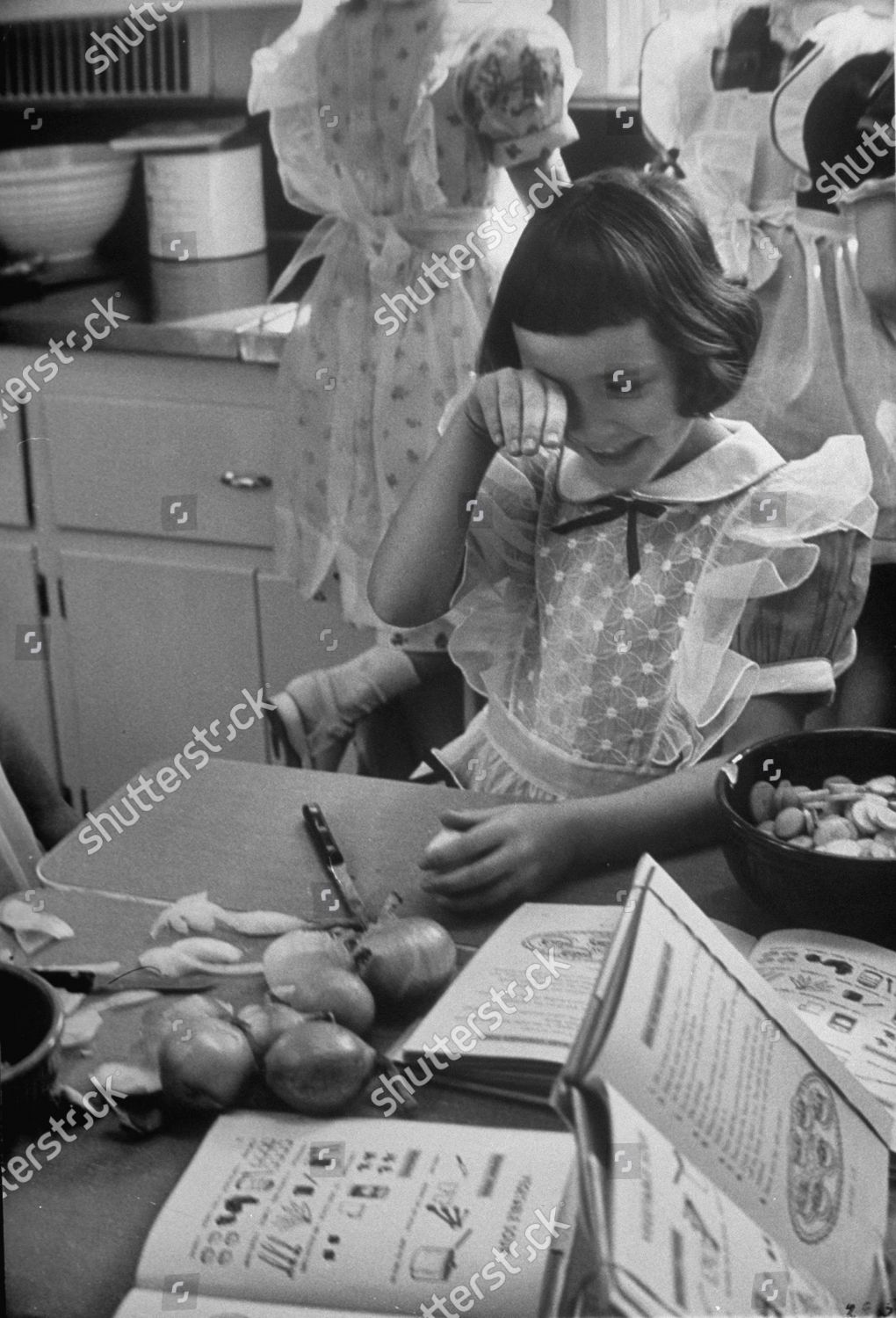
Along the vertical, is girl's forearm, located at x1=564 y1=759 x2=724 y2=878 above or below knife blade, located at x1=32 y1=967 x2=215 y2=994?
above

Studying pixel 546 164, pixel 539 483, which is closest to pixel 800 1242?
pixel 539 483

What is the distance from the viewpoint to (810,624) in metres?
1.05

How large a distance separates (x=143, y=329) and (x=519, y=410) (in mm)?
317

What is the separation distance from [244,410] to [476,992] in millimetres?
544

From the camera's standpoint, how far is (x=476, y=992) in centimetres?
80

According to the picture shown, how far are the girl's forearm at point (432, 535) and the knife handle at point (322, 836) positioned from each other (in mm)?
197

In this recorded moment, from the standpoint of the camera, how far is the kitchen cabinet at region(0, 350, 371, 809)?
1156 mm

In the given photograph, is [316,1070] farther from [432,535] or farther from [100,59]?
[100,59]

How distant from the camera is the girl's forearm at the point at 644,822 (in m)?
0.94

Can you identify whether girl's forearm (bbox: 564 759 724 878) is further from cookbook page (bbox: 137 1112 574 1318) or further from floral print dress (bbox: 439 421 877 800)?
cookbook page (bbox: 137 1112 574 1318)

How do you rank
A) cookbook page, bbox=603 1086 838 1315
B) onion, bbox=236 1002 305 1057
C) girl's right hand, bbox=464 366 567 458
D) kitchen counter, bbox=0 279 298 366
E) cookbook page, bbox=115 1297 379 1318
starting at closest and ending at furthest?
1. cookbook page, bbox=603 1086 838 1315
2. cookbook page, bbox=115 1297 379 1318
3. onion, bbox=236 1002 305 1057
4. girl's right hand, bbox=464 366 567 458
5. kitchen counter, bbox=0 279 298 366

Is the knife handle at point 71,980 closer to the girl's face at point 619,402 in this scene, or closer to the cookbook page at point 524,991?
the cookbook page at point 524,991

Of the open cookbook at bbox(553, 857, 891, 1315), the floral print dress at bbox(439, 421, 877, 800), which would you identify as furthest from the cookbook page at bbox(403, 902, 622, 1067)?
the floral print dress at bbox(439, 421, 877, 800)

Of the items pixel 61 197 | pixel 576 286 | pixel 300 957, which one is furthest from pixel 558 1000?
pixel 61 197
